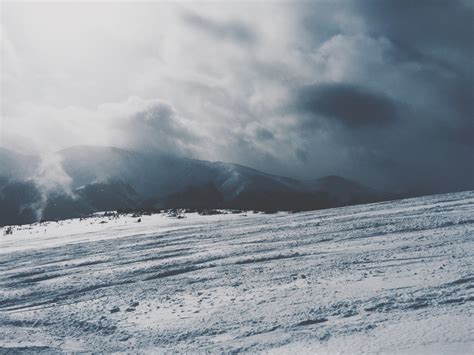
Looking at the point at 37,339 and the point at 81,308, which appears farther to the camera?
the point at 81,308

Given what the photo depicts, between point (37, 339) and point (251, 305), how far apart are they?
11.6 feet

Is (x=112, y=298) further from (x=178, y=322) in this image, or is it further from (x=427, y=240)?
(x=427, y=240)

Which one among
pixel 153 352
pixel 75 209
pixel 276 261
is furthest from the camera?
pixel 75 209

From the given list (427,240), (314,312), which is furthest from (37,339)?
(427,240)

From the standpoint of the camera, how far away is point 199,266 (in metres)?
10.3

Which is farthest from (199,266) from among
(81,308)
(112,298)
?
(81,308)

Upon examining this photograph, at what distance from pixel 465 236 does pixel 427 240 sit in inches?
45.6

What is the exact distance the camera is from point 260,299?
709cm

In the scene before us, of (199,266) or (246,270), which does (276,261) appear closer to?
(246,270)

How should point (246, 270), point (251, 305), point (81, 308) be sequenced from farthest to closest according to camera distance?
point (246, 270)
point (81, 308)
point (251, 305)

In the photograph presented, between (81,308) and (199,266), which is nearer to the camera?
(81,308)

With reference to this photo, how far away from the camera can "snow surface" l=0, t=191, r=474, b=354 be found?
5305mm

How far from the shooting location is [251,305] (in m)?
6.82

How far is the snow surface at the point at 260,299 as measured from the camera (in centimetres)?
530
